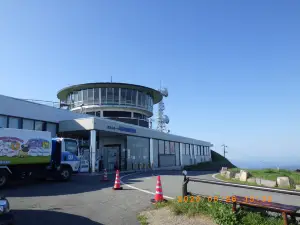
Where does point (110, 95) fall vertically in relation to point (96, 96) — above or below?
above

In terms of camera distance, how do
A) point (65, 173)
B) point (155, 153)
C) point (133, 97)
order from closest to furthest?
1. point (65, 173)
2. point (155, 153)
3. point (133, 97)

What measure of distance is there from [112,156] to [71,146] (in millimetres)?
13642

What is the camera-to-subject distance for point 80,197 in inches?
444

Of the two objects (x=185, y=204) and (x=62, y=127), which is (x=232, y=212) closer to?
(x=185, y=204)

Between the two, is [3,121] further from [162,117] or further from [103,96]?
[162,117]

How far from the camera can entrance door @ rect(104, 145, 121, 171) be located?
3178 cm

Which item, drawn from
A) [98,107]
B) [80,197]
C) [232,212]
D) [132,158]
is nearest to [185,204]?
[232,212]

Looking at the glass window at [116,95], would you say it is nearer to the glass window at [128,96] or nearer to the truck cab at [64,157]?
the glass window at [128,96]

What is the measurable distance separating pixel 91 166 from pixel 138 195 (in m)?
14.2

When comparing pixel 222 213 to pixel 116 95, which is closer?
pixel 222 213

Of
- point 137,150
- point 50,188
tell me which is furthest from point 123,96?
point 50,188

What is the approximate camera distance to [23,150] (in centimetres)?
1545

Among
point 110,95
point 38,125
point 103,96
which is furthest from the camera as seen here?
point 110,95

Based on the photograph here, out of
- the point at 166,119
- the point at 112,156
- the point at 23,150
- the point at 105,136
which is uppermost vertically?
the point at 166,119
